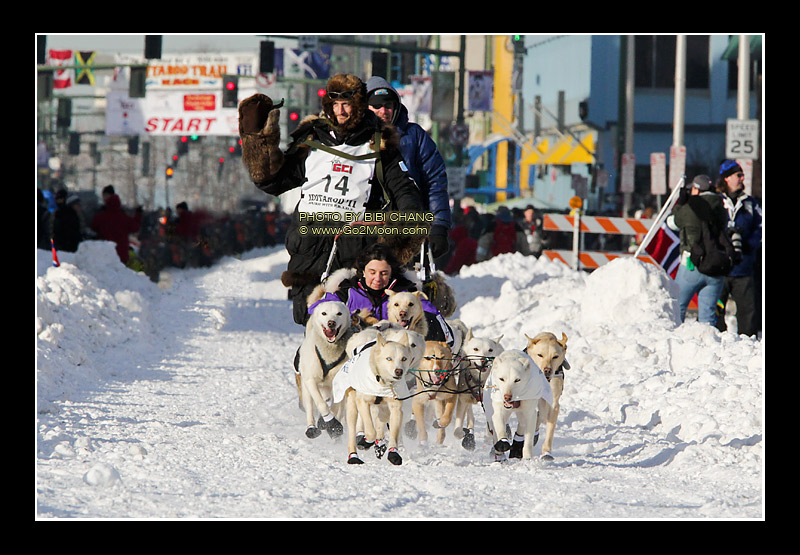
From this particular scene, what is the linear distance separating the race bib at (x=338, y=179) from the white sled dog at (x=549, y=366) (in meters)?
1.46

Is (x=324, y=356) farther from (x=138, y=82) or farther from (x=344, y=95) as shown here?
(x=138, y=82)

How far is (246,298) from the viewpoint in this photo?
16.5 m

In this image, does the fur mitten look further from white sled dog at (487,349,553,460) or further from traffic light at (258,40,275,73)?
traffic light at (258,40,275,73)

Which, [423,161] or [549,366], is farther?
[423,161]

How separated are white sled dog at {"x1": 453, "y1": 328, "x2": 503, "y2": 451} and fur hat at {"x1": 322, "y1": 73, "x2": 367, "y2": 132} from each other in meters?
1.45

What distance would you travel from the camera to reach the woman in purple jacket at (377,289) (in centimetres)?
641

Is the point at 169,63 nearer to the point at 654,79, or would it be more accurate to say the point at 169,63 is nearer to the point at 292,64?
the point at 292,64

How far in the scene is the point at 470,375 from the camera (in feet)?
20.4

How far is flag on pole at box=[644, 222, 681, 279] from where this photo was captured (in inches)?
450

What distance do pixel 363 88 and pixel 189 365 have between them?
452cm

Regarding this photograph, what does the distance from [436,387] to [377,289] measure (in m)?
0.83

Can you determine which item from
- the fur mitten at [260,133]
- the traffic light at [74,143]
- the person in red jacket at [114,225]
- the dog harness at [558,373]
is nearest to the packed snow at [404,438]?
the dog harness at [558,373]

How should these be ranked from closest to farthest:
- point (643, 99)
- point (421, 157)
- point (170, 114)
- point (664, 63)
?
point (421, 157)
point (664, 63)
point (643, 99)
point (170, 114)

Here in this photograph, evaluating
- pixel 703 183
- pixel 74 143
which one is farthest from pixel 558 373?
pixel 74 143
